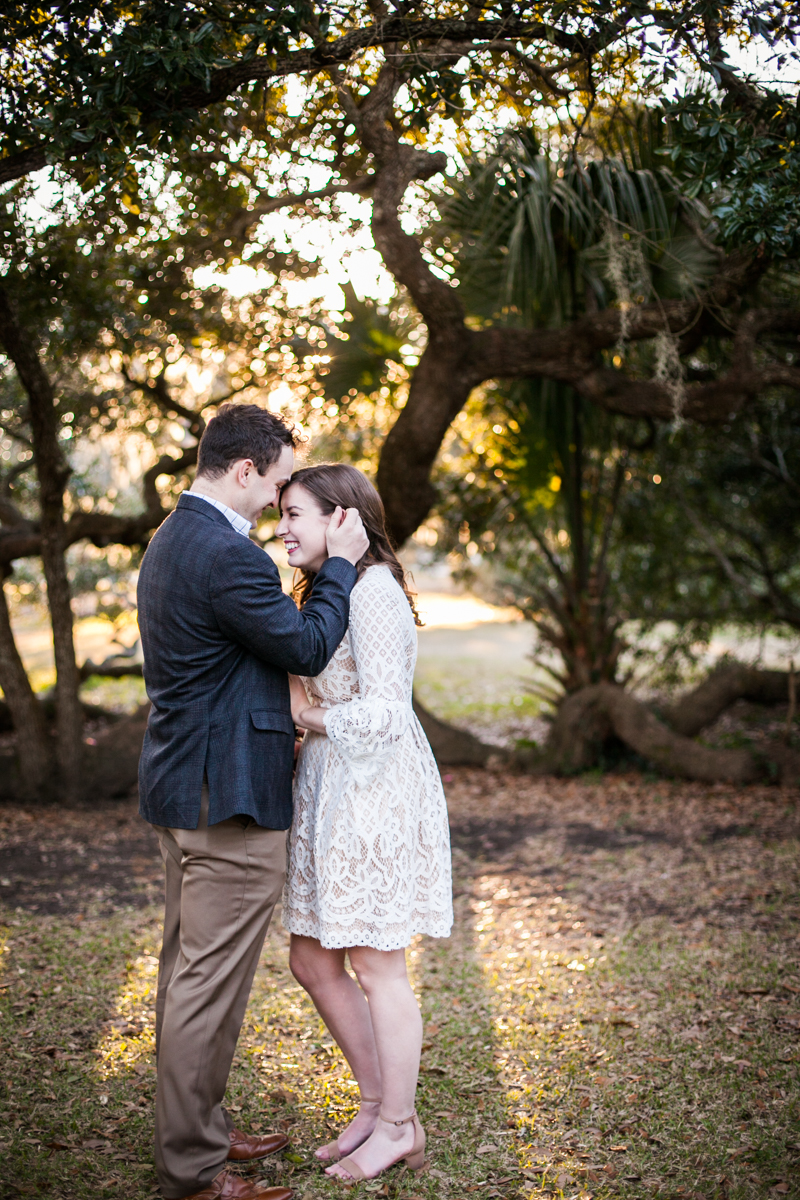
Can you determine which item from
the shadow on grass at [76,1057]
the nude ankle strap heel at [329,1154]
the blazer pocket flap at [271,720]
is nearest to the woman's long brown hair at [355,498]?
the blazer pocket flap at [271,720]

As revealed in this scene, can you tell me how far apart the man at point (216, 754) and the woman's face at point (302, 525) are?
0.18m

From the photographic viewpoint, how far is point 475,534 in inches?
318

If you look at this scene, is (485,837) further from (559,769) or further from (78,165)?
(78,165)

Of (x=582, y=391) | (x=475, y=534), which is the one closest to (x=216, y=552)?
(x=582, y=391)

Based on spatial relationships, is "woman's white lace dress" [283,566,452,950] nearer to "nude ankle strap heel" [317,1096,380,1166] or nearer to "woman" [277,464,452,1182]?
"woman" [277,464,452,1182]

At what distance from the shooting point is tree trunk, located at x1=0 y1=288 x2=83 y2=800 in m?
5.79

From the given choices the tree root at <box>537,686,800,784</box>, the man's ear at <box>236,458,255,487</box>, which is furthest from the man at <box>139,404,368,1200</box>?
the tree root at <box>537,686,800,784</box>

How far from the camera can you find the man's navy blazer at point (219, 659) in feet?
7.29

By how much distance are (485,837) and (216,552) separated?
14.0 ft

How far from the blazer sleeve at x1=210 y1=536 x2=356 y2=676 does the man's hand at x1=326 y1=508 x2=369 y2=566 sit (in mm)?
232

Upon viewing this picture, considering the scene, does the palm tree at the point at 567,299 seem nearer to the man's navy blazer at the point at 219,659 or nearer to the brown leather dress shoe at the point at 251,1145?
the man's navy blazer at the point at 219,659

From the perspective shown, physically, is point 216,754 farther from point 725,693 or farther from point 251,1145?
point 725,693

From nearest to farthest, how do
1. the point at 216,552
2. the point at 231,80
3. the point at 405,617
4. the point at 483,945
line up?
the point at 216,552, the point at 405,617, the point at 231,80, the point at 483,945

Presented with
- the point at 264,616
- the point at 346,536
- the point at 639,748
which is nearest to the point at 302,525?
the point at 346,536
